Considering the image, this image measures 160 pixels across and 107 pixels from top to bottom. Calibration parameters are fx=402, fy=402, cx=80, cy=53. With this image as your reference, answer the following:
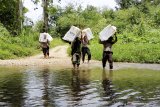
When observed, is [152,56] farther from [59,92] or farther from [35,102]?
[35,102]

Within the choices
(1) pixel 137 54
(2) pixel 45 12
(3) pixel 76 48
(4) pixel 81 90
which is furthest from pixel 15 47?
(4) pixel 81 90

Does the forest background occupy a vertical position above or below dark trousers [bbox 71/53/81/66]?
above

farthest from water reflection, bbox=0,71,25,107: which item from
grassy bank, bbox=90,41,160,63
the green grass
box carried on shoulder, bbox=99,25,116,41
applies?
the green grass

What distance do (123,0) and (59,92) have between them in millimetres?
82089

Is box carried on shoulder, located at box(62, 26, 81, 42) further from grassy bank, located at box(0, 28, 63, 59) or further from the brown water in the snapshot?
grassy bank, located at box(0, 28, 63, 59)

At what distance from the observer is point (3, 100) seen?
10.2 metres

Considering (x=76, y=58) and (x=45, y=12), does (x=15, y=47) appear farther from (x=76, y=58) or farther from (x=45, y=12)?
(x=76, y=58)

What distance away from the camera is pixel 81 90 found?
39.3ft

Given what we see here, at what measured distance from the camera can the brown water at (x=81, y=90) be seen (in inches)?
384

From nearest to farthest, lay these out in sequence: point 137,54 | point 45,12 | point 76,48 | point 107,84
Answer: point 107,84 → point 76,48 → point 137,54 → point 45,12

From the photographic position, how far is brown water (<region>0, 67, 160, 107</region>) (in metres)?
9.77

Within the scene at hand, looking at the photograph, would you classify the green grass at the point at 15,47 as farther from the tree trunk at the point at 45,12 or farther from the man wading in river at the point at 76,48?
the man wading in river at the point at 76,48

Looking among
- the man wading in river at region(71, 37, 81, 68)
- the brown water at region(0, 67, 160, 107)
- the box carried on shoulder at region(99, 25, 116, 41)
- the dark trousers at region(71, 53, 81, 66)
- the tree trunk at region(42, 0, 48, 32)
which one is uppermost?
the tree trunk at region(42, 0, 48, 32)

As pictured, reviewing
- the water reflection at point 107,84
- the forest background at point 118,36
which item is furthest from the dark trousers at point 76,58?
the forest background at point 118,36
